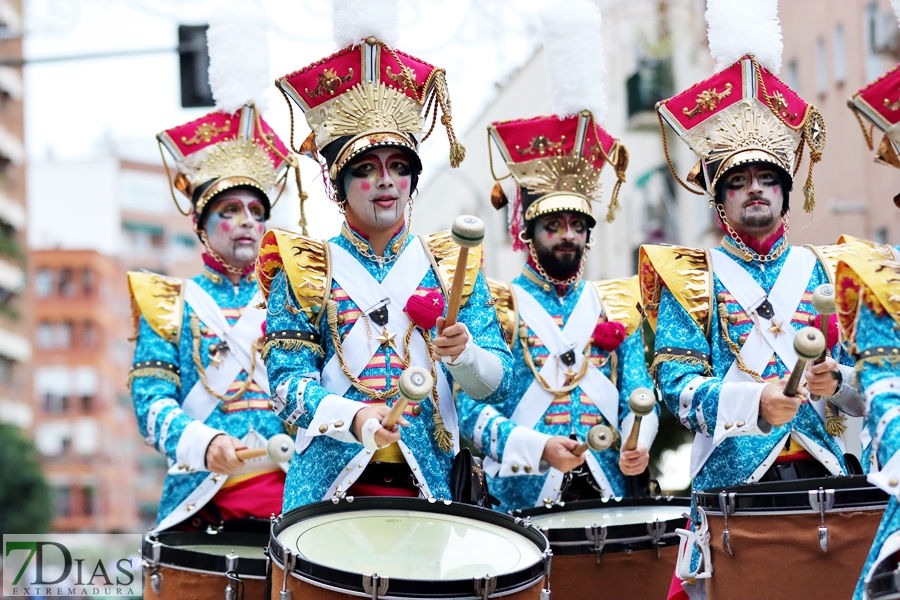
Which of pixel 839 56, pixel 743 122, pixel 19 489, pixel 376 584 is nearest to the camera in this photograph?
pixel 376 584

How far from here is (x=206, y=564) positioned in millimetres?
7090

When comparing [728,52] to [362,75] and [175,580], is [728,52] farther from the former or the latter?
[175,580]

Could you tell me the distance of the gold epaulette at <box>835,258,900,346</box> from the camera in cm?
521

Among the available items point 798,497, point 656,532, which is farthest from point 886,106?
Result: point 656,532

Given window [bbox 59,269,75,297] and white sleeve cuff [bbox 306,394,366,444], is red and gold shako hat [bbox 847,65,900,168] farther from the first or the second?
window [bbox 59,269,75,297]

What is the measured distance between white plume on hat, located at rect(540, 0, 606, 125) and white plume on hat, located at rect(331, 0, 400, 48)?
6.90ft

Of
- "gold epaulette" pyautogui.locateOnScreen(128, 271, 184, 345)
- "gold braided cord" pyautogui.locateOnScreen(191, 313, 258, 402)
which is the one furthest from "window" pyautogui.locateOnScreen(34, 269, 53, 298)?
"gold braided cord" pyautogui.locateOnScreen(191, 313, 258, 402)

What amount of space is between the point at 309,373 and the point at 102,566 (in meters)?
2.45

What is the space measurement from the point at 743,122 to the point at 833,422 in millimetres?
1347

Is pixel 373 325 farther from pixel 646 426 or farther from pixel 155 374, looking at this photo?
pixel 155 374

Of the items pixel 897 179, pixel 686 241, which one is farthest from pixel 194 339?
pixel 686 241

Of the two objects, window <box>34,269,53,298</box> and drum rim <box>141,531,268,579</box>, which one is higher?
window <box>34,269,53,298</box>

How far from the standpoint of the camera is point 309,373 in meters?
6.43

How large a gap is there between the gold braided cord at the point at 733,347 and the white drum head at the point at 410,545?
155cm
